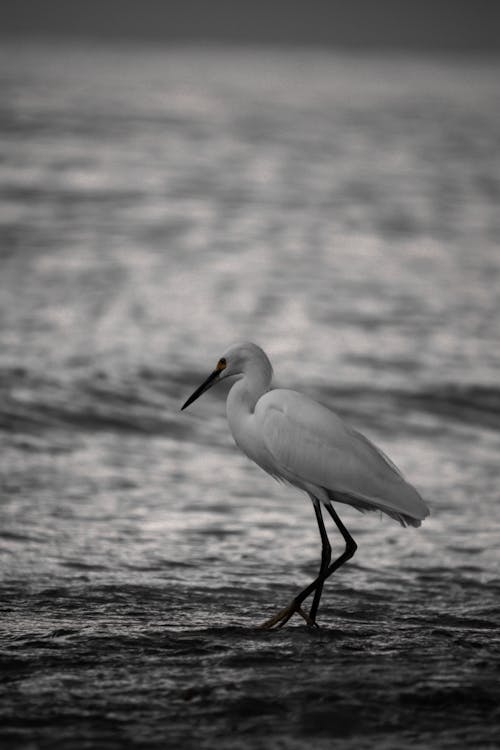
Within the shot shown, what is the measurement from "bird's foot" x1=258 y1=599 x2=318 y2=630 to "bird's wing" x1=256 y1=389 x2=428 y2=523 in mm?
640

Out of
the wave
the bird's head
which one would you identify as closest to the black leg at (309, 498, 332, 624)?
the bird's head

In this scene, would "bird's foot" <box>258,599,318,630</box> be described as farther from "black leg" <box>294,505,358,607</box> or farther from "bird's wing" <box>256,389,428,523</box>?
"bird's wing" <box>256,389,428,523</box>

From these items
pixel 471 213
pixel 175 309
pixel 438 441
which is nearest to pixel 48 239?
pixel 175 309

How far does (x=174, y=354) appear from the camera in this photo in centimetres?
1427

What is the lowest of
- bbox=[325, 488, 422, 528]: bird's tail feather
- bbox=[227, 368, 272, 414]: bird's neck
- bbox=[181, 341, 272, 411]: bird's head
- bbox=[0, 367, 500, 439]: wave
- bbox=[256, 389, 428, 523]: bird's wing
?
bbox=[0, 367, 500, 439]: wave

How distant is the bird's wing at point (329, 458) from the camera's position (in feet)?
21.6

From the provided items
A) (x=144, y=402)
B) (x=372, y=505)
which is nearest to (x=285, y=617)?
(x=372, y=505)

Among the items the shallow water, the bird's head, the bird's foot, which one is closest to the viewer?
the shallow water

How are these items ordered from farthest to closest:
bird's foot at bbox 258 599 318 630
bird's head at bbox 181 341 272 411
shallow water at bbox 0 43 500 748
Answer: bird's head at bbox 181 341 272 411, bird's foot at bbox 258 599 318 630, shallow water at bbox 0 43 500 748

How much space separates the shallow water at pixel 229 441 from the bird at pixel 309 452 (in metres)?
0.61

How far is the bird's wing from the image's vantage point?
659 cm

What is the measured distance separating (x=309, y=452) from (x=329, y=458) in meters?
0.11

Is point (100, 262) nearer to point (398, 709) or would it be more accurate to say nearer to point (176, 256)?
point (176, 256)

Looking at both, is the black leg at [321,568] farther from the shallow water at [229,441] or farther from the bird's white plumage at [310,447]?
the shallow water at [229,441]
